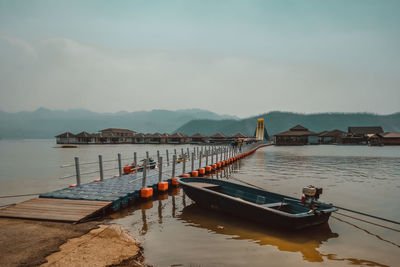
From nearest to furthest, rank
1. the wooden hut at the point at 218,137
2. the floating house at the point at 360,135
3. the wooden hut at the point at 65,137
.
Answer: the floating house at the point at 360,135
the wooden hut at the point at 218,137
the wooden hut at the point at 65,137

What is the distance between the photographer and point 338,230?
819cm

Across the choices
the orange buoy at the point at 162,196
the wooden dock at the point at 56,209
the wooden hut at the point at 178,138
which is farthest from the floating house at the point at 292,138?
the wooden dock at the point at 56,209

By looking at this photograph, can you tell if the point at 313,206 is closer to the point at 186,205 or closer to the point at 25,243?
the point at 186,205

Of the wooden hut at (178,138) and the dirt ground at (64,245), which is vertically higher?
the wooden hut at (178,138)

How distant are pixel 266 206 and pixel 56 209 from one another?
6344 millimetres

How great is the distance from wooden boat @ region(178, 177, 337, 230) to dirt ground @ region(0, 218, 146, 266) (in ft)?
11.2

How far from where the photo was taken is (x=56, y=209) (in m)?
7.77

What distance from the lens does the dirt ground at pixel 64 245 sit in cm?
492

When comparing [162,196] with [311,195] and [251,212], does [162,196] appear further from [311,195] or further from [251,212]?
[311,195]

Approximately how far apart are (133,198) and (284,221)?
588cm

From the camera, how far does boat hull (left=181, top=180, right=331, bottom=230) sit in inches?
279

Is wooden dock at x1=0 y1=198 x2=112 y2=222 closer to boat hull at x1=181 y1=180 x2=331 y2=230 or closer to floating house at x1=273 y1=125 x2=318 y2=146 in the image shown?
boat hull at x1=181 y1=180 x2=331 y2=230

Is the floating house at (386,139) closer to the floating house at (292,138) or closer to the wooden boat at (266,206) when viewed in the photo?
the floating house at (292,138)

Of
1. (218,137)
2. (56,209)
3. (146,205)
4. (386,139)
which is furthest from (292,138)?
(56,209)
